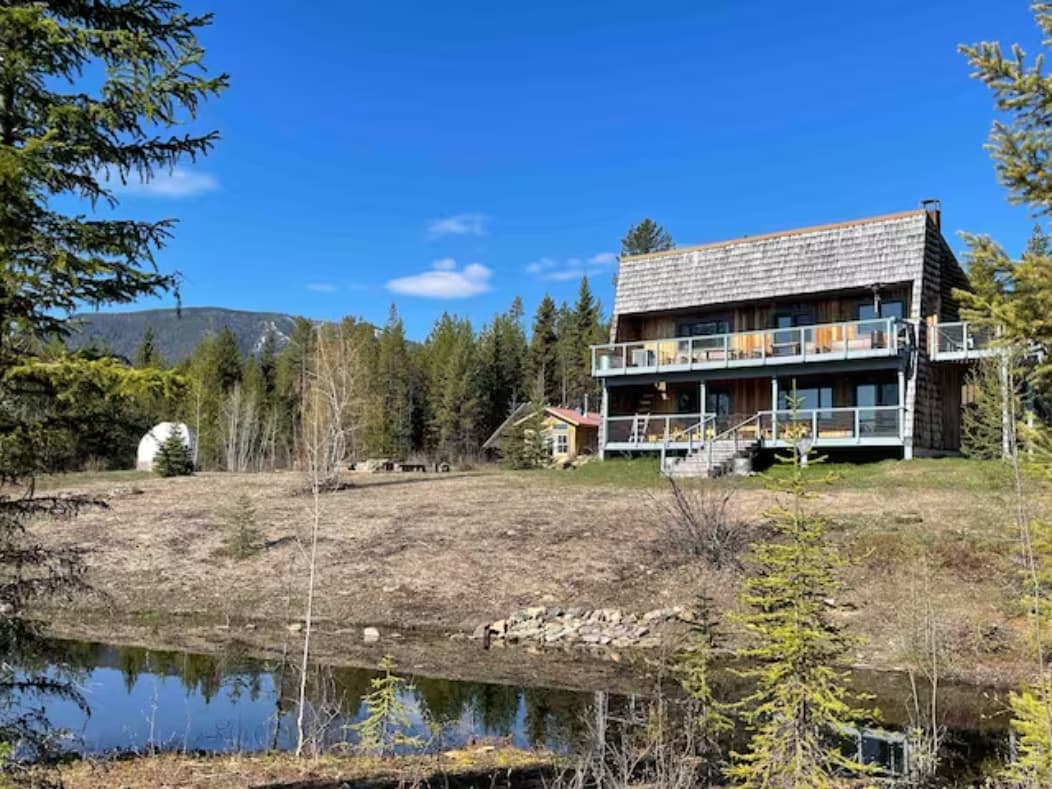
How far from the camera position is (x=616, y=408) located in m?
36.3

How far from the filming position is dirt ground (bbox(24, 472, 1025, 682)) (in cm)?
1622

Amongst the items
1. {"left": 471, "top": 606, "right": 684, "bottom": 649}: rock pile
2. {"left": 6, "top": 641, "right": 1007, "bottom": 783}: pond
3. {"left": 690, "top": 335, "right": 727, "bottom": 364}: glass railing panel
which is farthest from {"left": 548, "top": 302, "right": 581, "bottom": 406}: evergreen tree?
{"left": 6, "top": 641, "right": 1007, "bottom": 783}: pond

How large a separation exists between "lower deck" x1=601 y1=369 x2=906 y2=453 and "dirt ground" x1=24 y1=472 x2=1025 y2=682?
532 cm

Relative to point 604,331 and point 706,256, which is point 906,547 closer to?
point 706,256

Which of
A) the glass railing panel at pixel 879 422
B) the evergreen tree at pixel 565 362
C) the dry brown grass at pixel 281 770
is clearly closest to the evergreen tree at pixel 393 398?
the evergreen tree at pixel 565 362

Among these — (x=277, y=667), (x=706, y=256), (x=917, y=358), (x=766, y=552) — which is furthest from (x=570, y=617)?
(x=706, y=256)

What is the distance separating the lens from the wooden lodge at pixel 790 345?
28859 mm

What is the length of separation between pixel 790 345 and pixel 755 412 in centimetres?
332

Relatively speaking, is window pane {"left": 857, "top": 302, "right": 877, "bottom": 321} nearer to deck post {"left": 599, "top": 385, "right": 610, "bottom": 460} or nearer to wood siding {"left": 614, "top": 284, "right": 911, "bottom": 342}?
wood siding {"left": 614, "top": 284, "right": 911, "bottom": 342}

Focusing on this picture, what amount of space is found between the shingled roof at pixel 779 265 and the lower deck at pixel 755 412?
10.8ft

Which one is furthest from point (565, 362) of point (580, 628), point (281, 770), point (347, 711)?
point (281, 770)

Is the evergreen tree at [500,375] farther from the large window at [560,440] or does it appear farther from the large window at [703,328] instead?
the large window at [703,328]

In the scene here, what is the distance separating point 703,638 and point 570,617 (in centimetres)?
777

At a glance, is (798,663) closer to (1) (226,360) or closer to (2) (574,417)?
(2) (574,417)
